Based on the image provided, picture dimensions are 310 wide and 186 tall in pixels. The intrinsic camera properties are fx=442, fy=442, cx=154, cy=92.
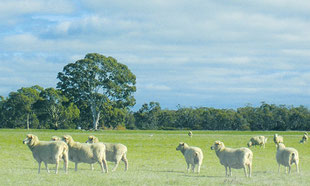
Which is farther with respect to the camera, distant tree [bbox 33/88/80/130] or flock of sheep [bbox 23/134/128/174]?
distant tree [bbox 33/88/80/130]

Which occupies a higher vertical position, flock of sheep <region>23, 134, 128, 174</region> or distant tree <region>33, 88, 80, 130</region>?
distant tree <region>33, 88, 80, 130</region>

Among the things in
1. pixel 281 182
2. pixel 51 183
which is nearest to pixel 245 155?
pixel 281 182

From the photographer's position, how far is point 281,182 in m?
17.3

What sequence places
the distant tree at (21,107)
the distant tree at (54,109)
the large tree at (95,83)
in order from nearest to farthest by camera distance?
the large tree at (95,83)
the distant tree at (54,109)
the distant tree at (21,107)

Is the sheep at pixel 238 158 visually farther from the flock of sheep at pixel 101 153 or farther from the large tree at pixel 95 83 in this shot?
the large tree at pixel 95 83

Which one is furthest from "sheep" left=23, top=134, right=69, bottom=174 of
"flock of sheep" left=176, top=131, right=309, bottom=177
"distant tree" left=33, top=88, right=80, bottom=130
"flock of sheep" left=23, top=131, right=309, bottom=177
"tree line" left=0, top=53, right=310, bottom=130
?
"distant tree" left=33, top=88, right=80, bottom=130

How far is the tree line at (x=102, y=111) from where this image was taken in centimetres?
9600

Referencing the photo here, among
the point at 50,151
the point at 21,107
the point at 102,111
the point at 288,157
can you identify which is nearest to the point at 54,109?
the point at 21,107

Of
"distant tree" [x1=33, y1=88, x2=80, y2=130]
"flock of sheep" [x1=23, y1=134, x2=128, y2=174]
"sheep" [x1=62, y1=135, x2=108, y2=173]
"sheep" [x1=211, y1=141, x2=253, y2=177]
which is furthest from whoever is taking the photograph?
"distant tree" [x1=33, y1=88, x2=80, y2=130]

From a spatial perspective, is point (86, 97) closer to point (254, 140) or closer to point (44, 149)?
point (254, 140)

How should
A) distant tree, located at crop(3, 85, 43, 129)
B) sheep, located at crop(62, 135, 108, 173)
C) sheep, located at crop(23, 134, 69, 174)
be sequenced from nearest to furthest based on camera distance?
1. sheep, located at crop(23, 134, 69, 174)
2. sheep, located at crop(62, 135, 108, 173)
3. distant tree, located at crop(3, 85, 43, 129)

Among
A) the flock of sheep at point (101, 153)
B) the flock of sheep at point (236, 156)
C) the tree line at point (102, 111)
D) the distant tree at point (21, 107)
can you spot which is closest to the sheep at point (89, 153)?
the flock of sheep at point (101, 153)

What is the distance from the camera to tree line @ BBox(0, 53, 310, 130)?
9600cm

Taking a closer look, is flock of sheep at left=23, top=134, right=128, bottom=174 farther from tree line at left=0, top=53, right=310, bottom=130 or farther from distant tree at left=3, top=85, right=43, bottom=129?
distant tree at left=3, top=85, right=43, bottom=129
